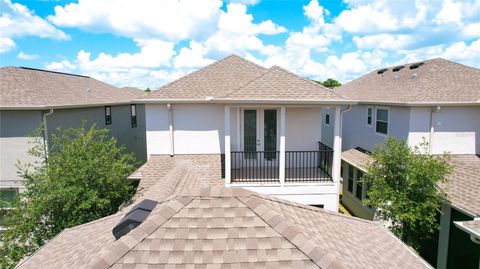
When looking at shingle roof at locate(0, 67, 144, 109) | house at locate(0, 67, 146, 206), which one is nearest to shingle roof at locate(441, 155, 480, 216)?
house at locate(0, 67, 146, 206)

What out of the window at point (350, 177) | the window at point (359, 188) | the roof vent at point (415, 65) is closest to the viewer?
the window at point (359, 188)

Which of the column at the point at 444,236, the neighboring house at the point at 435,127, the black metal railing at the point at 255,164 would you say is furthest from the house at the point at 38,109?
the column at the point at 444,236

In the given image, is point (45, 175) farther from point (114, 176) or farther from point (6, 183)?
point (6, 183)

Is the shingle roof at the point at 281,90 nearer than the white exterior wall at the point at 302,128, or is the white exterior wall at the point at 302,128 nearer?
the shingle roof at the point at 281,90

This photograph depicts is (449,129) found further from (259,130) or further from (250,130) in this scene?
(250,130)

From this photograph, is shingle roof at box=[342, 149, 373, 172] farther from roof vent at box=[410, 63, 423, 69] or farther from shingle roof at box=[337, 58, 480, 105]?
roof vent at box=[410, 63, 423, 69]

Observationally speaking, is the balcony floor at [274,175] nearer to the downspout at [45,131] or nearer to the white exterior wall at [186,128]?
the white exterior wall at [186,128]

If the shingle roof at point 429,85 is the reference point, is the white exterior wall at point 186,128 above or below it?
below

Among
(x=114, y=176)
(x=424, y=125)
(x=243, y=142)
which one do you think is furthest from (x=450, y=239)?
(x=114, y=176)
